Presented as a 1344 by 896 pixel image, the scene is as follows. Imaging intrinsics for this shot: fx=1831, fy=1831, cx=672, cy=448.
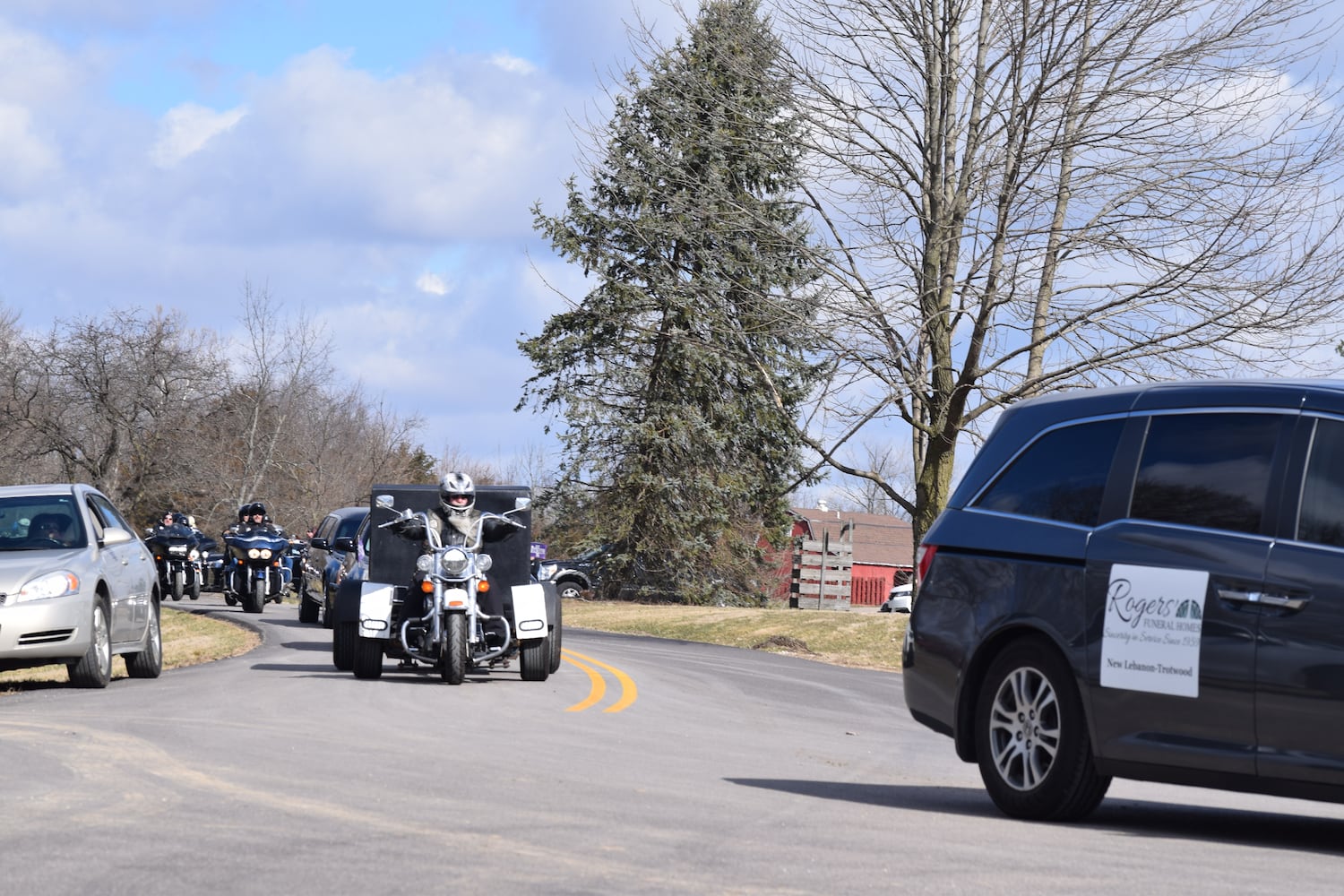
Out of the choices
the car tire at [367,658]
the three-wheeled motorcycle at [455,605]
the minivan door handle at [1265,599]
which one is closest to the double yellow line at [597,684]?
the three-wheeled motorcycle at [455,605]

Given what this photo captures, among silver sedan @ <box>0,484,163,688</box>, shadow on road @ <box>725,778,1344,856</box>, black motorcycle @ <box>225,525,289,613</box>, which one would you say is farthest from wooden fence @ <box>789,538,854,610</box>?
shadow on road @ <box>725,778,1344,856</box>

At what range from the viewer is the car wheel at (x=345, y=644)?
16.6 metres

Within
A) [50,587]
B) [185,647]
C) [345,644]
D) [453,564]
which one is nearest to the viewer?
[50,587]

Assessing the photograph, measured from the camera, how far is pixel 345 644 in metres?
17.0

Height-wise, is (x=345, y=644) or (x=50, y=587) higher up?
(x=50, y=587)

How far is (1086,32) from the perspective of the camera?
81.1 ft

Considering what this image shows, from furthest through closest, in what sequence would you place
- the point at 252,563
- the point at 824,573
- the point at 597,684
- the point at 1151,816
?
the point at 824,573, the point at 252,563, the point at 597,684, the point at 1151,816

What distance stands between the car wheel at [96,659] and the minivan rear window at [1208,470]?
940 centimetres

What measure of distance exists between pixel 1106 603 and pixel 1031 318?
1751cm

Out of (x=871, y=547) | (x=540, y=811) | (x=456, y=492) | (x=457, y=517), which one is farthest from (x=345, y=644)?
(x=871, y=547)

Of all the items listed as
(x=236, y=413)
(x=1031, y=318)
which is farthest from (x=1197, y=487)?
(x=236, y=413)

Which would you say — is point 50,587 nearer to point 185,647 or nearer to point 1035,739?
point 185,647

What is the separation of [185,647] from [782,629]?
32.3 ft

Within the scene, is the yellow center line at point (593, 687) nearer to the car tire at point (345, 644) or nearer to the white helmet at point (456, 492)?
the white helmet at point (456, 492)
